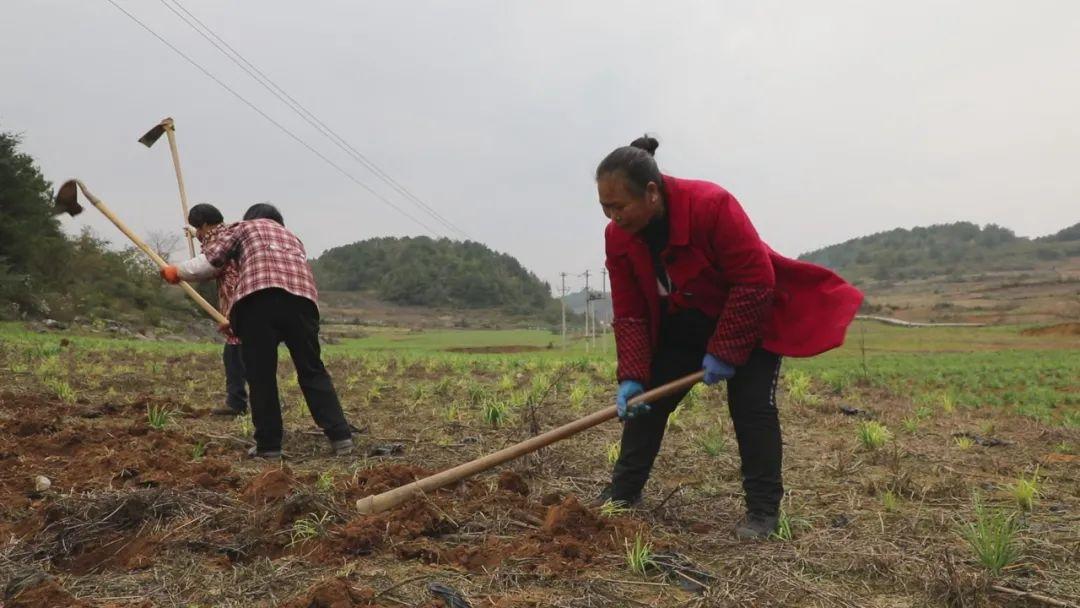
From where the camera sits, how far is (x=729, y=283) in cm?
307

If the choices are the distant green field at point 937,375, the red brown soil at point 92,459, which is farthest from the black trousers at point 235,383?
the distant green field at point 937,375

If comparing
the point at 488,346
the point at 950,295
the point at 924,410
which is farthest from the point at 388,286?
the point at 924,410

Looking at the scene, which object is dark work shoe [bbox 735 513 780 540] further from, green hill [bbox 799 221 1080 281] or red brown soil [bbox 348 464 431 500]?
green hill [bbox 799 221 1080 281]

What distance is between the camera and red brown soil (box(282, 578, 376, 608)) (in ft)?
6.96

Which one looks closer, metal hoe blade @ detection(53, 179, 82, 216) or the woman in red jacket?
the woman in red jacket

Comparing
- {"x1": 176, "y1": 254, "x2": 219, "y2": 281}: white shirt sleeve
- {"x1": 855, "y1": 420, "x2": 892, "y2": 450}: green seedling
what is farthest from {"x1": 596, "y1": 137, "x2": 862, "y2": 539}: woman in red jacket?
{"x1": 176, "y1": 254, "x2": 219, "y2": 281}: white shirt sleeve

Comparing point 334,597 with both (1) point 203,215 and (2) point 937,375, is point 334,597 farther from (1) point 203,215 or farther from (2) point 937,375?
(2) point 937,375

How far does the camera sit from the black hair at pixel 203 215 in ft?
17.5

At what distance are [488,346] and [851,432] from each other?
118ft

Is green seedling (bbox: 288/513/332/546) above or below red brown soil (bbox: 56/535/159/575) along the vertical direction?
above

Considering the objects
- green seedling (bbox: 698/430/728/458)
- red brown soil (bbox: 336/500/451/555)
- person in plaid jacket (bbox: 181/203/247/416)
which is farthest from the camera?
person in plaid jacket (bbox: 181/203/247/416)

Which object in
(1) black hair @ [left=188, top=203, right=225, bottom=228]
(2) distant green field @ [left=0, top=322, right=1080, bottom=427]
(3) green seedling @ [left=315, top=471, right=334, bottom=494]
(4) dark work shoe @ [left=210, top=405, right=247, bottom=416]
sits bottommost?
(2) distant green field @ [left=0, top=322, right=1080, bottom=427]

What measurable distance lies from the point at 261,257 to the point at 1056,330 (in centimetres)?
4329

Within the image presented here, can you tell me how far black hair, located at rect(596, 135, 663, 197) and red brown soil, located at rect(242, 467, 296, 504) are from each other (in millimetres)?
1864
